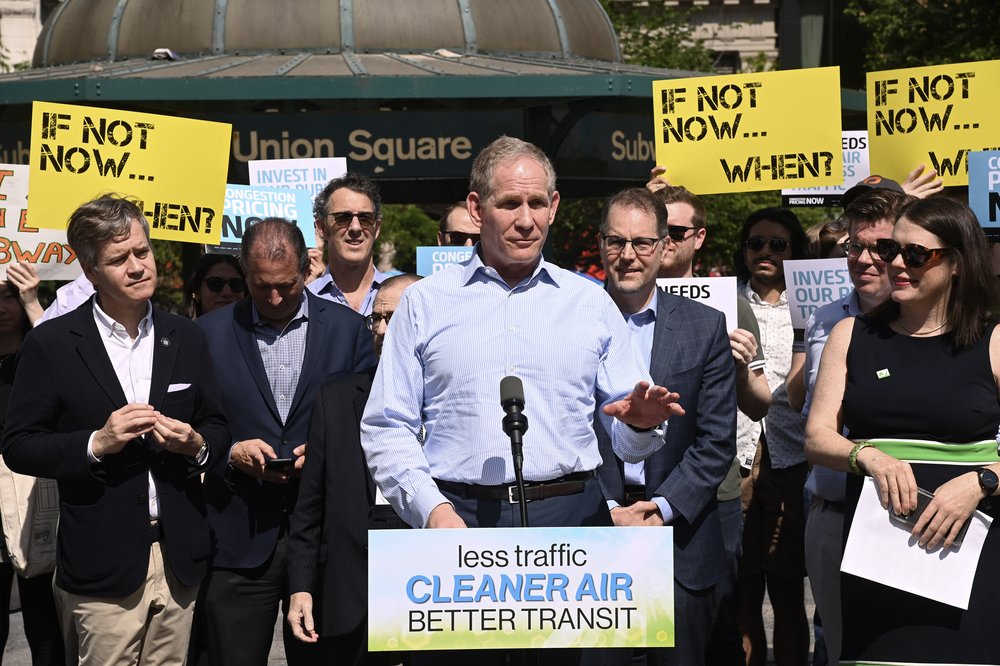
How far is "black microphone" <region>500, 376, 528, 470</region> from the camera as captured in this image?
13.3ft

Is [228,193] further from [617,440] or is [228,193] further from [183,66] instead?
[617,440]

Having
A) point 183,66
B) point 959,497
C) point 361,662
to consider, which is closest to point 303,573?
point 361,662

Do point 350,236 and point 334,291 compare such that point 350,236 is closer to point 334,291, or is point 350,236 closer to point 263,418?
point 334,291

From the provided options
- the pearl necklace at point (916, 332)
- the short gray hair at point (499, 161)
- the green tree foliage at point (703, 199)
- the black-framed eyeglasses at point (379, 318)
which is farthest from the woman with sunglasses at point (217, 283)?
the green tree foliage at point (703, 199)

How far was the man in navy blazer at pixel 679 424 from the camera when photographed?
571 cm

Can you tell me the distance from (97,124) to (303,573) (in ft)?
9.88

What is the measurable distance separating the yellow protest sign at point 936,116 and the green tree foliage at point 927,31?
44.5 feet

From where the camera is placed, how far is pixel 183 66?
973cm

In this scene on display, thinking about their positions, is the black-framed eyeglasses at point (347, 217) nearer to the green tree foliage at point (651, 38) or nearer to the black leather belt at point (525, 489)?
the black leather belt at point (525, 489)

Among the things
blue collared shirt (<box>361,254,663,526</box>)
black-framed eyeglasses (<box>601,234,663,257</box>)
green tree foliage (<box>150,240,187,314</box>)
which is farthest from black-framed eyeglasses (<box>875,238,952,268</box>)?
green tree foliage (<box>150,240,187,314</box>)

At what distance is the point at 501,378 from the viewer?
4520mm

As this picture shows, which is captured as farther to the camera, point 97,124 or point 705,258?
point 705,258

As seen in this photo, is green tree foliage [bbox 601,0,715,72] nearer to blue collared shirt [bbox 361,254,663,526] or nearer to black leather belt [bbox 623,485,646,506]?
black leather belt [bbox 623,485,646,506]

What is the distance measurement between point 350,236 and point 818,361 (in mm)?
2587
